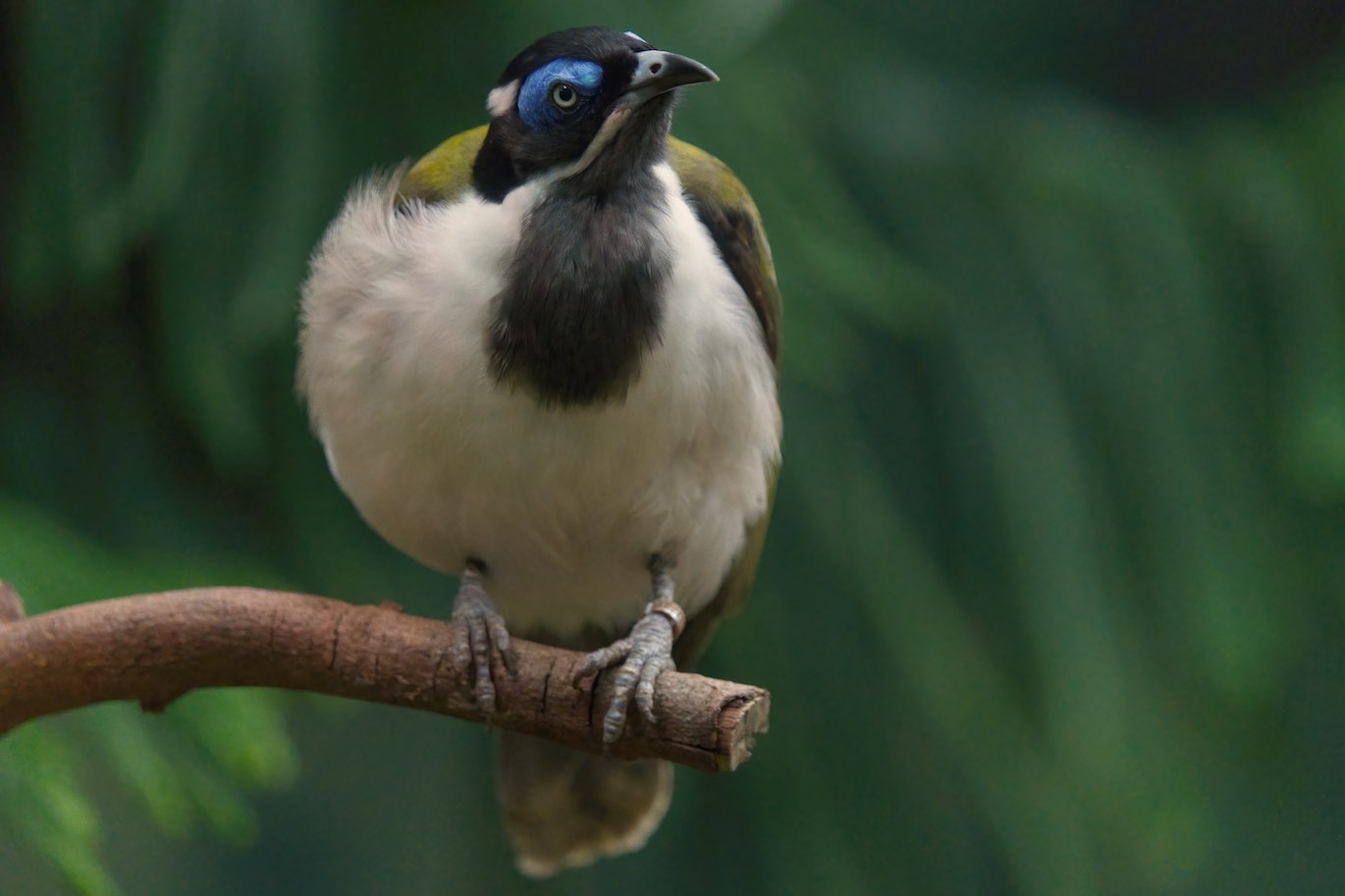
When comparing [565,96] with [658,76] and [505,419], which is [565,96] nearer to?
[658,76]

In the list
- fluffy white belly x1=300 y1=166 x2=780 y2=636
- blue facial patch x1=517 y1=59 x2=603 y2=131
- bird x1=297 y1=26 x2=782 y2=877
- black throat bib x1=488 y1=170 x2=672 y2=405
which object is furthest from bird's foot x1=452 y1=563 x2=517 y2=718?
blue facial patch x1=517 y1=59 x2=603 y2=131

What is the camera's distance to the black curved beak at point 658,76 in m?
1.32

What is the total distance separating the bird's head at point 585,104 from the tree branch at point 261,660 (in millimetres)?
457

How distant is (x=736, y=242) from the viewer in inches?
60.4

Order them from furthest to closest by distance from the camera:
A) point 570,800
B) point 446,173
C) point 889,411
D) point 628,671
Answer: point 889,411 < point 570,800 < point 446,173 < point 628,671

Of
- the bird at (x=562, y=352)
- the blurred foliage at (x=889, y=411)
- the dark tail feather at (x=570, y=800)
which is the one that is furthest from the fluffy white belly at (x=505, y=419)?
the blurred foliage at (x=889, y=411)

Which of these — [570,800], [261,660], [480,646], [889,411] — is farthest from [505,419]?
[889,411]

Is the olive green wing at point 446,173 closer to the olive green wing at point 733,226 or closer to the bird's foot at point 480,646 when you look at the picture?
the olive green wing at point 733,226

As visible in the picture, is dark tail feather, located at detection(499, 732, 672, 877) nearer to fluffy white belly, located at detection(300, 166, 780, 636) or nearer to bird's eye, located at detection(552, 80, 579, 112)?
fluffy white belly, located at detection(300, 166, 780, 636)

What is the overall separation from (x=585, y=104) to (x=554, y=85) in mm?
34

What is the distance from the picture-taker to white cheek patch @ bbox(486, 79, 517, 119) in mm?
1387

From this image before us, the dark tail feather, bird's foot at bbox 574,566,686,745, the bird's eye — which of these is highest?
the bird's eye

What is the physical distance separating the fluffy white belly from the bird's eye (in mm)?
90

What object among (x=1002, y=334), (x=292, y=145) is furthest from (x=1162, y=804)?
(x=292, y=145)
